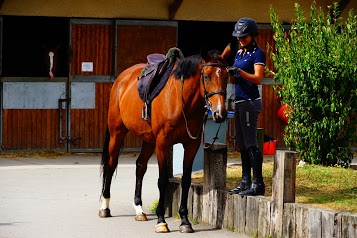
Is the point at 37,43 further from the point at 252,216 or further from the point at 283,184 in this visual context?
the point at 283,184

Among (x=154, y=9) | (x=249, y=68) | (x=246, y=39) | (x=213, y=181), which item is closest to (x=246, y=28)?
(x=246, y=39)

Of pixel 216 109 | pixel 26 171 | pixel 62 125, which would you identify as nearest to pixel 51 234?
pixel 216 109

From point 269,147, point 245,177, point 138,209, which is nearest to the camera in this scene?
point 245,177

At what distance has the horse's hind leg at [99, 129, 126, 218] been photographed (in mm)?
12766

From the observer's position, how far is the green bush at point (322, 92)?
14.8 m

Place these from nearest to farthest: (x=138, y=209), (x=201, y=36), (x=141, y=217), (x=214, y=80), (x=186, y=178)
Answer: (x=214, y=80), (x=186, y=178), (x=141, y=217), (x=138, y=209), (x=201, y=36)

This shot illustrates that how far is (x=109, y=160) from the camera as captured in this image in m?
13.2

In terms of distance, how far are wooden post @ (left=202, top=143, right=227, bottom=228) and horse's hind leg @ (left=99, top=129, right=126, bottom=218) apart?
1.35 m

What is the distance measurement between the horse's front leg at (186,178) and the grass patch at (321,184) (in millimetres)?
651

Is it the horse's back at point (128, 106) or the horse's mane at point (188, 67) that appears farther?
the horse's back at point (128, 106)

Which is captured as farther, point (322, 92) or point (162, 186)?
point (322, 92)

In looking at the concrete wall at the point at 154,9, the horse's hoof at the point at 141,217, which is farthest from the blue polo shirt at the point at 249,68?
the concrete wall at the point at 154,9

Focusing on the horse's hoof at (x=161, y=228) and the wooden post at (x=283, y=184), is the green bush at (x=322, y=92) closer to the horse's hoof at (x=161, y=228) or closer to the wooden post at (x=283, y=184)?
the horse's hoof at (x=161, y=228)

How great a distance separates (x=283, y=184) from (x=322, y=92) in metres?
4.52
